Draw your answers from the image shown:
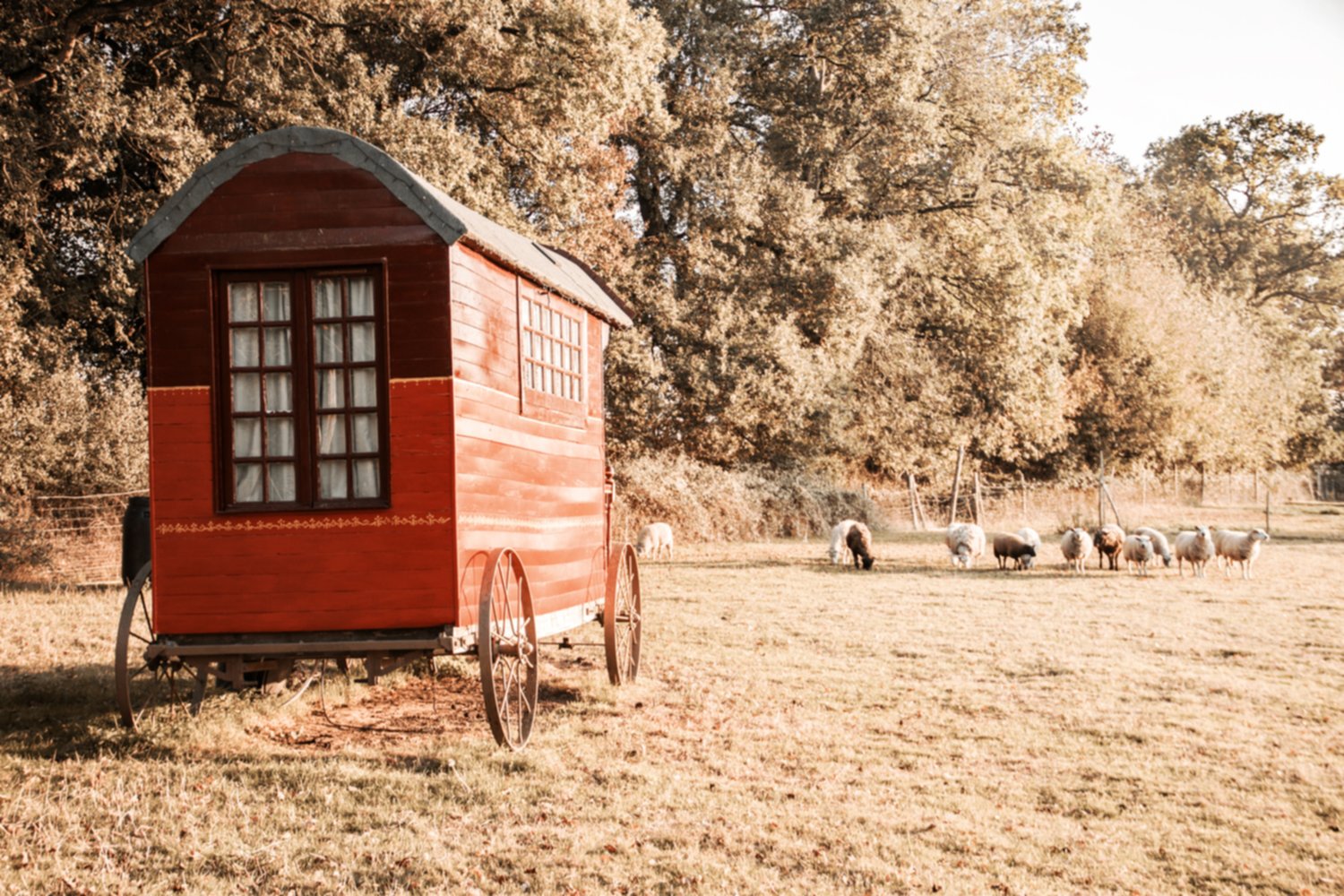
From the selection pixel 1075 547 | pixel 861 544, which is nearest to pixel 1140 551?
pixel 1075 547

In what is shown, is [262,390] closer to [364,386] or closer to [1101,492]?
[364,386]

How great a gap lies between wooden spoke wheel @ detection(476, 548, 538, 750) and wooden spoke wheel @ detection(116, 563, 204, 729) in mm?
2104

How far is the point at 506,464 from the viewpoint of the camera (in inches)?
337

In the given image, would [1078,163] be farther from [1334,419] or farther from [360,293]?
[1334,419]

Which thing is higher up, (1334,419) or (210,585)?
(1334,419)

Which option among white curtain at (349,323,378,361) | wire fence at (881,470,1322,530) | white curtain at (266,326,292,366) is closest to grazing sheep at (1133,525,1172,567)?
wire fence at (881,470,1322,530)

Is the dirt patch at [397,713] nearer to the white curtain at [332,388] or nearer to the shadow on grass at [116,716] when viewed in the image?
the shadow on grass at [116,716]

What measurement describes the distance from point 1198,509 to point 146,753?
43320 millimetres

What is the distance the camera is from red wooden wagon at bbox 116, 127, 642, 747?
25.0 ft

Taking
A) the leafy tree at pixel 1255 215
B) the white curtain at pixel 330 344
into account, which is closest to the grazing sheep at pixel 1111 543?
the white curtain at pixel 330 344

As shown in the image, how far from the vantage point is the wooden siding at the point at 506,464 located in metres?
7.80

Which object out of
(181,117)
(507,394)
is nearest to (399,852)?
(507,394)

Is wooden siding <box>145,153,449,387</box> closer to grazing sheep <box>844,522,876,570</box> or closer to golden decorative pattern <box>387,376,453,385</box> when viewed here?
golden decorative pattern <box>387,376,453,385</box>

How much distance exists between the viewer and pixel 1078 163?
3378 centimetres
